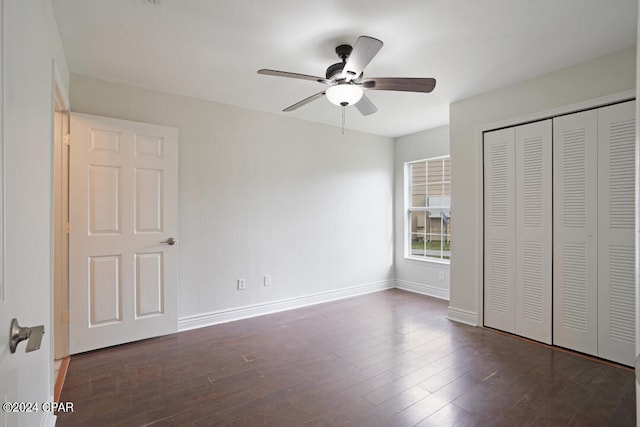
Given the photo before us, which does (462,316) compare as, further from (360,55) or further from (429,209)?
(360,55)

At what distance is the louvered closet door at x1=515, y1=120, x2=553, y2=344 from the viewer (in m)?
2.99

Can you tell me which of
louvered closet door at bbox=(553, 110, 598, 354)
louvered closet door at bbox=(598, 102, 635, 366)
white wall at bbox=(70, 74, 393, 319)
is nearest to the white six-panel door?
white wall at bbox=(70, 74, 393, 319)

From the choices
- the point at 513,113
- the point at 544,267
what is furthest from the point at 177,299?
the point at 513,113

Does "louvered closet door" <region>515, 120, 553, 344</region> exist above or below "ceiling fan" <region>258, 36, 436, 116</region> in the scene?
below

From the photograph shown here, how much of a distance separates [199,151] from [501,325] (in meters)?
3.77

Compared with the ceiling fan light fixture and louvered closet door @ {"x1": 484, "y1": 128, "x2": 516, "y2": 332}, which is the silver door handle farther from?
louvered closet door @ {"x1": 484, "y1": 128, "x2": 516, "y2": 332}

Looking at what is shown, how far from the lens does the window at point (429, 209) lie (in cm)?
479

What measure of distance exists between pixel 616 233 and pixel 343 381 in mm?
2521

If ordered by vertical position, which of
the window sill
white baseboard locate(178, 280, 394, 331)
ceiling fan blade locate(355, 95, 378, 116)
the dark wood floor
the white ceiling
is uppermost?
the white ceiling

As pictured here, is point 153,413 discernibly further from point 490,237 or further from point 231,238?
point 490,237

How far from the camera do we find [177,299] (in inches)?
130

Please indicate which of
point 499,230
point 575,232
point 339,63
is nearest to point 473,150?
point 499,230

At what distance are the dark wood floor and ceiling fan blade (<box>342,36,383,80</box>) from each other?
7.44ft

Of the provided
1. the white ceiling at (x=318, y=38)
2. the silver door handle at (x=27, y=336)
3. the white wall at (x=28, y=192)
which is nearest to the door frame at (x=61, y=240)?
the white ceiling at (x=318, y=38)
